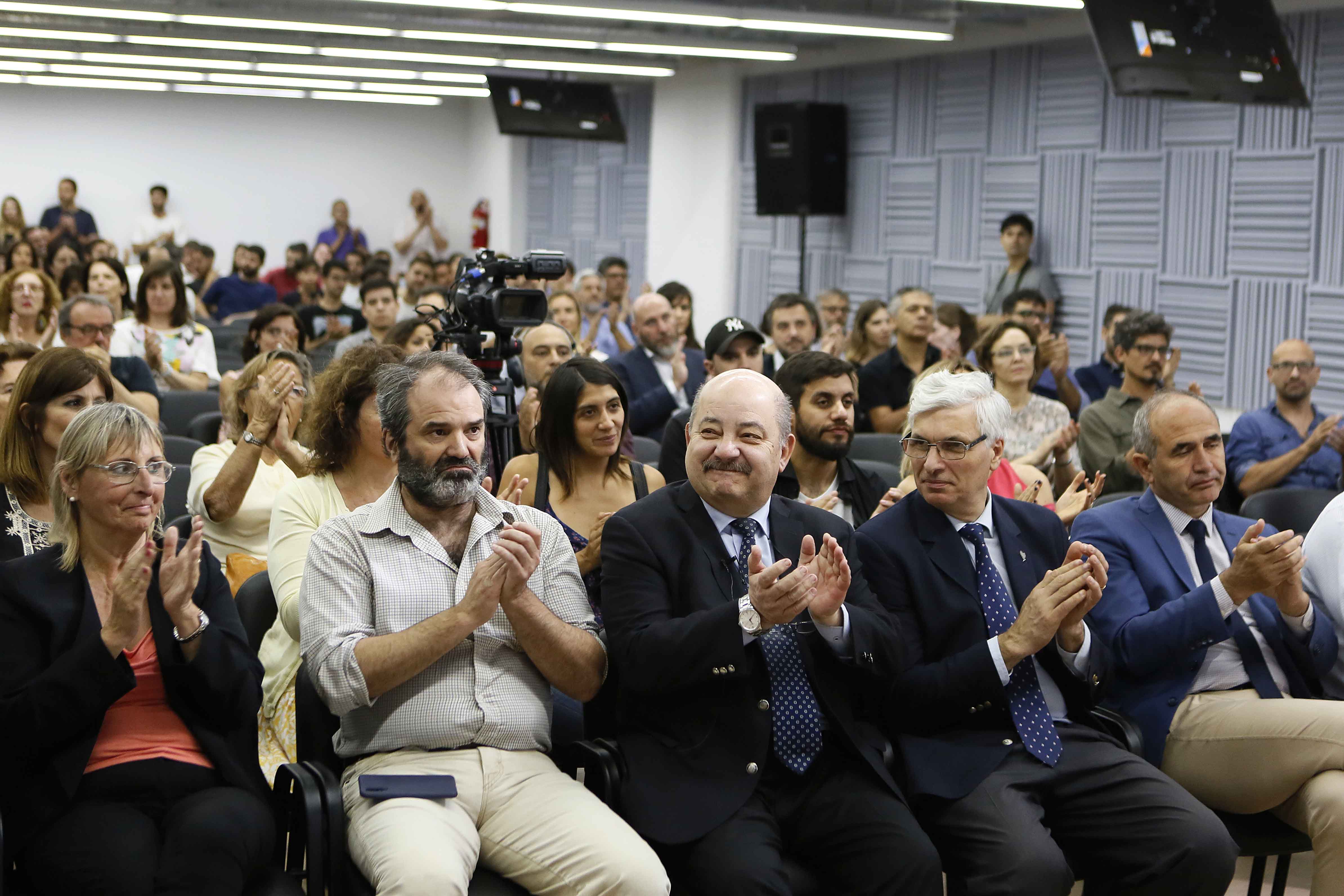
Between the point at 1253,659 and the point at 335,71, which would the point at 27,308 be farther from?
the point at 335,71

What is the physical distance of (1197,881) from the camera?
2664 mm

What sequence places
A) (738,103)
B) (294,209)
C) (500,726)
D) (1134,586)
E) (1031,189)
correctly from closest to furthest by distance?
(500,726) < (1134,586) < (1031,189) < (738,103) < (294,209)

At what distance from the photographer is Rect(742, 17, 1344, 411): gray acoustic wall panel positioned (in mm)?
7895

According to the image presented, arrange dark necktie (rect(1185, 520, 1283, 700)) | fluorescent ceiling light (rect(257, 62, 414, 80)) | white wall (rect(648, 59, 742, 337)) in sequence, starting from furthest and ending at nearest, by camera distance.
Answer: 1. fluorescent ceiling light (rect(257, 62, 414, 80))
2. white wall (rect(648, 59, 742, 337))
3. dark necktie (rect(1185, 520, 1283, 700))

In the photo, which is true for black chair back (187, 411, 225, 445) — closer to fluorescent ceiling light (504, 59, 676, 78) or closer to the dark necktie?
the dark necktie

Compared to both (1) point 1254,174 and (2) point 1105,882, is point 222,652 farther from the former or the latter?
(1) point 1254,174

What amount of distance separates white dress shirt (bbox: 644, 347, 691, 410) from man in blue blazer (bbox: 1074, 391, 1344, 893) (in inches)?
126

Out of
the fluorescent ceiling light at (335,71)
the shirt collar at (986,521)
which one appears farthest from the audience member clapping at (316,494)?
the fluorescent ceiling light at (335,71)

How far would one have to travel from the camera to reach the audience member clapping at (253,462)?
3605 mm

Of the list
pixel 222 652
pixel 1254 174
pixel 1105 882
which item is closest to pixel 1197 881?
pixel 1105 882

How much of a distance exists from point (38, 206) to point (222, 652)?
52.3 feet

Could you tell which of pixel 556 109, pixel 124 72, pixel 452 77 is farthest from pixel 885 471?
pixel 124 72

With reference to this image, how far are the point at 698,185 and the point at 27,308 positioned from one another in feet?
26.2

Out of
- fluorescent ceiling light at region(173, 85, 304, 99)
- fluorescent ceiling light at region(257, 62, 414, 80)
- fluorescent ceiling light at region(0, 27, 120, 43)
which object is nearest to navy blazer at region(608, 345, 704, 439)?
fluorescent ceiling light at region(0, 27, 120, 43)
